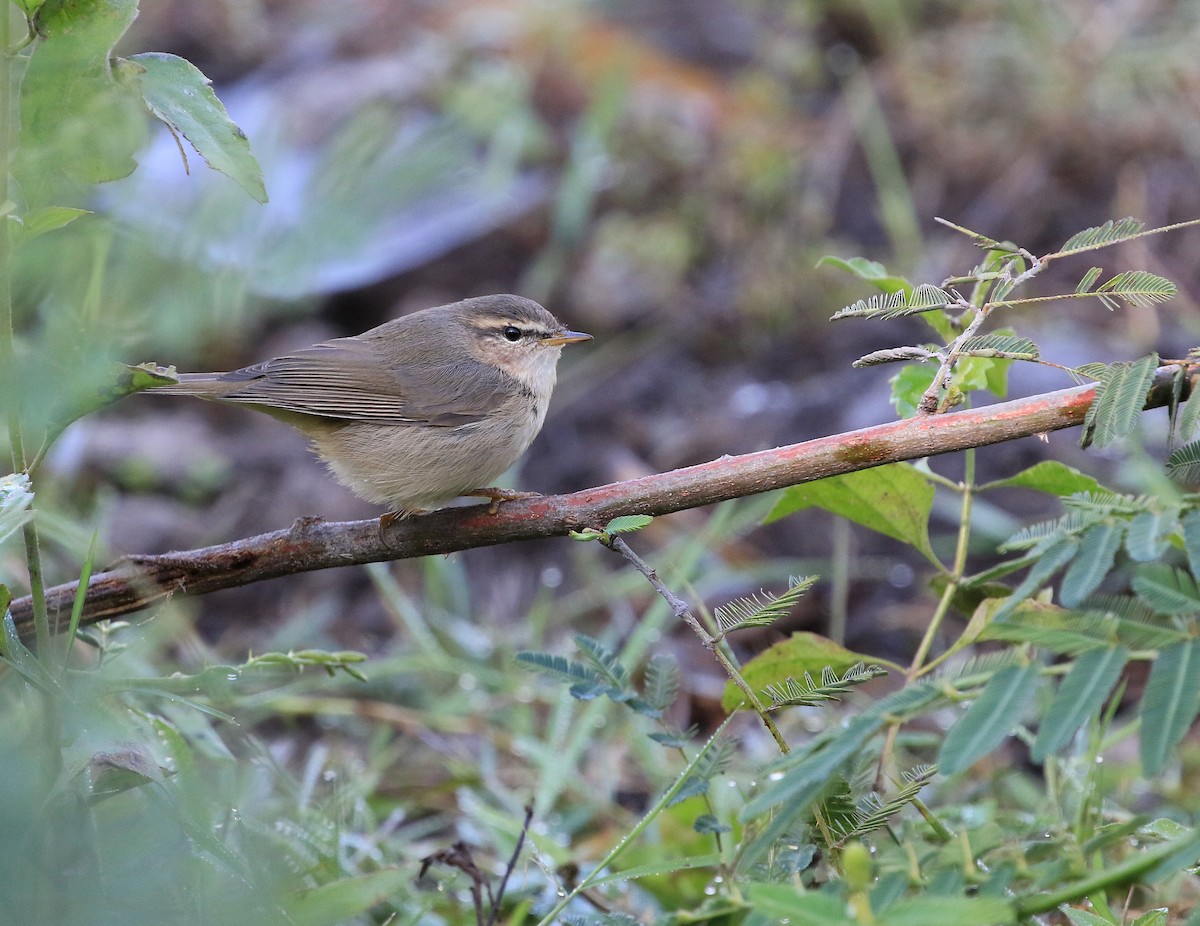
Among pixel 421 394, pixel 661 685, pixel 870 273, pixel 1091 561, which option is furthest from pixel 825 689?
pixel 421 394

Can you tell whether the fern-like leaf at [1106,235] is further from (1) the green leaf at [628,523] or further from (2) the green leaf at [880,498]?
(1) the green leaf at [628,523]

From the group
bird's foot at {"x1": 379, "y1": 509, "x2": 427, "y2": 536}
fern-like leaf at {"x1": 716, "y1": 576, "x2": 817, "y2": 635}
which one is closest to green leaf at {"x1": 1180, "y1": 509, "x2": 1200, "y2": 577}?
fern-like leaf at {"x1": 716, "y1": 576, "x2": 817, "y2": 635}

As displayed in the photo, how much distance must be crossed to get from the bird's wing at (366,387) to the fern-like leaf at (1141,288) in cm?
247

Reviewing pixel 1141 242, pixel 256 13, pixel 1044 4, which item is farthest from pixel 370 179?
pixel 256 13

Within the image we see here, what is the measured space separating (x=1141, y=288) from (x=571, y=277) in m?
5.14

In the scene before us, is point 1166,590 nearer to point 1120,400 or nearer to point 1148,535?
point 1148,535

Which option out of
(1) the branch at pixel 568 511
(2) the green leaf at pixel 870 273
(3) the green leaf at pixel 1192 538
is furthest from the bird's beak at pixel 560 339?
(3) the green leaf at pixel 1192 538

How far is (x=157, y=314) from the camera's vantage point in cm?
249

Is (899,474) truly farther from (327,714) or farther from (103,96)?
(327,714)

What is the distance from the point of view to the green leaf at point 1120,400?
220 centimetres

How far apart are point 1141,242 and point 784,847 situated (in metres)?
5.46

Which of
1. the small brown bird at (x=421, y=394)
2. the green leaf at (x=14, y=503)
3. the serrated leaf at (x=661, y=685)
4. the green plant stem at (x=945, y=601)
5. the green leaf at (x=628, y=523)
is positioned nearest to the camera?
the green leaf at (x=14, y=503)

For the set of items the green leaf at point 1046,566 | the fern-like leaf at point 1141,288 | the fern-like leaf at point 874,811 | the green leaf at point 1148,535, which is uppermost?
the fern-like leaf at point 1141,288

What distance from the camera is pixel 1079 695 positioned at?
1675 millimetres
